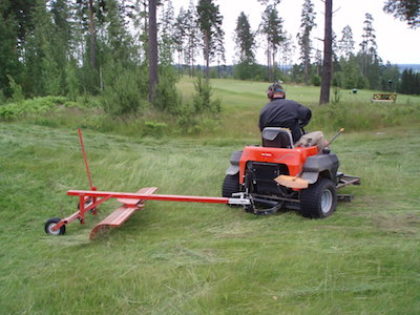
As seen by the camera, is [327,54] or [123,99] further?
[327,54]

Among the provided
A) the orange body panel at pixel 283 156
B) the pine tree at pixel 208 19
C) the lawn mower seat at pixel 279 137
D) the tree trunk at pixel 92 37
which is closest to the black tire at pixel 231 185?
the orange body panel at pixel 283 156

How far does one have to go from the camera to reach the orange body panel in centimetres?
503

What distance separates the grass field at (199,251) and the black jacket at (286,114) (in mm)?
1159

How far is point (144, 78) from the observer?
16297 mm

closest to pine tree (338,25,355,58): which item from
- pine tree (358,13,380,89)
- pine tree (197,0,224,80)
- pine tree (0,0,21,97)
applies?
pine tree (358,13,380,89)

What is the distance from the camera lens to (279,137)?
521 cm

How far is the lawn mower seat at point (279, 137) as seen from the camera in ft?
17.1

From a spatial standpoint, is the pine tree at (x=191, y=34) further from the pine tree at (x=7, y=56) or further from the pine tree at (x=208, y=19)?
the pine tree at (x=7, y=56)

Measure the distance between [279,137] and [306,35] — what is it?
5918 cm

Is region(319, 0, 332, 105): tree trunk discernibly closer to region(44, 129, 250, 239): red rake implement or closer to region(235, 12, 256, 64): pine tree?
region(44, 129, 250, 239): red rake implement

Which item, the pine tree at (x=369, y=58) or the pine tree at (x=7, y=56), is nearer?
the pine tree at (x=7, y=56)

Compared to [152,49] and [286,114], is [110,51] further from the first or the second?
[286,114]

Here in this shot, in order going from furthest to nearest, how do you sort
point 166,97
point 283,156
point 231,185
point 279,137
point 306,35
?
1. point 306,35
2. point 166,97
3. point 231,185
4. point 279,137
5. point 283,156

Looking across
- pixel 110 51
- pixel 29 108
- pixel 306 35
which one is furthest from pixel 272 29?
pixel 29 108
